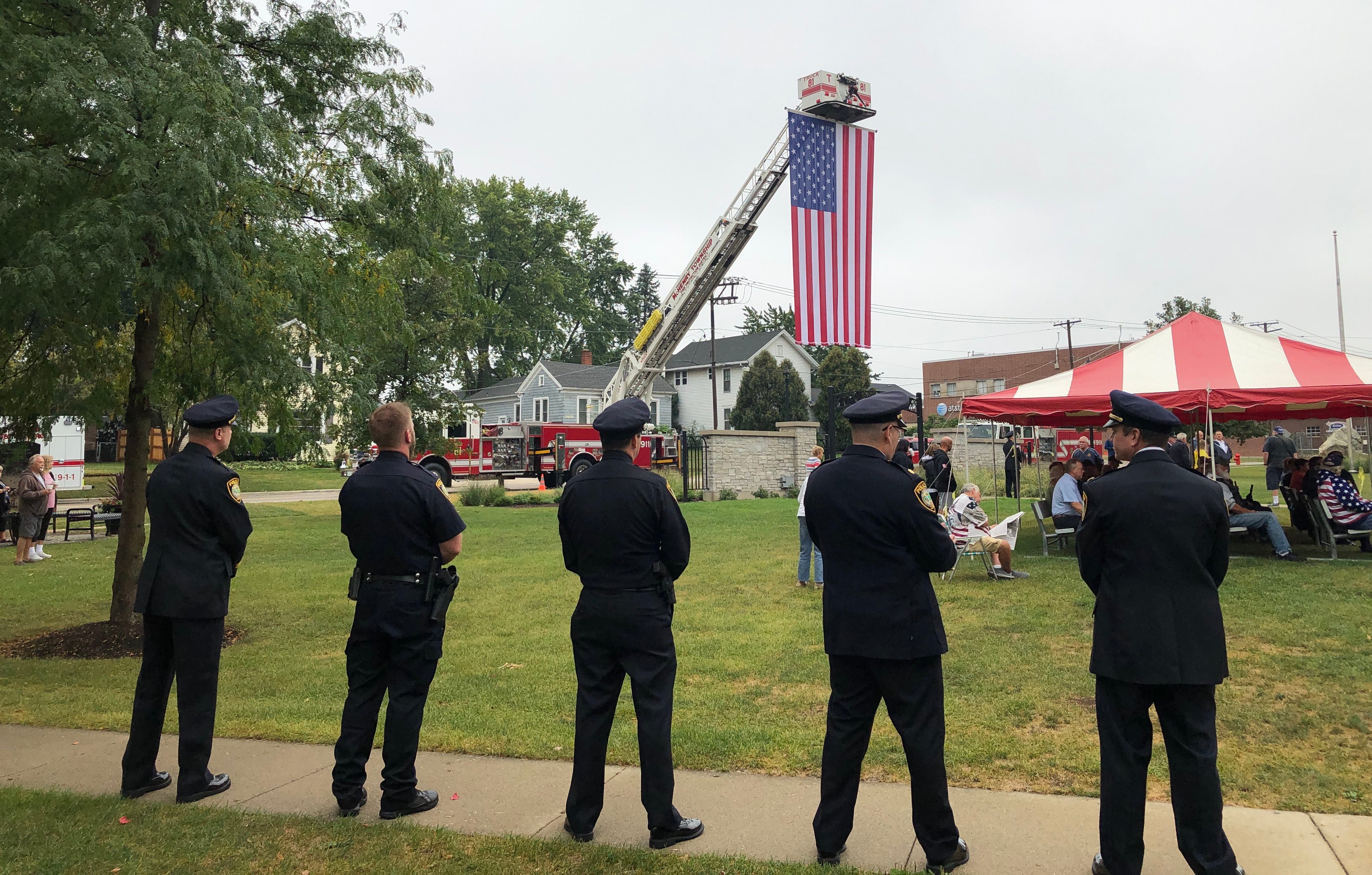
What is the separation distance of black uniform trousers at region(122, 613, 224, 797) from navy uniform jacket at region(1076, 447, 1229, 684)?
4.24m

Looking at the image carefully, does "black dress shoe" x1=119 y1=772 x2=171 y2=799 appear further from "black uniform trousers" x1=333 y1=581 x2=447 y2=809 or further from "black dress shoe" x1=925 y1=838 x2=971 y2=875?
"black dress shoe" x1=925 y1=838 x2=971 y2=875

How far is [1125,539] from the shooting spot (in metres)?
3.61

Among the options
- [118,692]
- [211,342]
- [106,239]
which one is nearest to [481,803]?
[118,692]

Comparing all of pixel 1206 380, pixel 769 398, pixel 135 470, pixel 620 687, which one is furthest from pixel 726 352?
pixel 620 687

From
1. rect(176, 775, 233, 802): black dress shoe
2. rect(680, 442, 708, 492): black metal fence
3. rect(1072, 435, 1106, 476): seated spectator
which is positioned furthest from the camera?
rect(680, 442, 708, 492): black metal fence

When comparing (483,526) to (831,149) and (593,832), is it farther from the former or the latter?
(593,832)

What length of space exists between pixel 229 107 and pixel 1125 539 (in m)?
6.90

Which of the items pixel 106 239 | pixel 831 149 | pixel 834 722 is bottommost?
pixel 834 722

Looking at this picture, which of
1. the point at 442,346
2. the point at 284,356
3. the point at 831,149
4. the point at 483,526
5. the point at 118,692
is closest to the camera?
the point at 118,692

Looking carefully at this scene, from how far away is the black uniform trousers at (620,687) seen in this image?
3.95 m

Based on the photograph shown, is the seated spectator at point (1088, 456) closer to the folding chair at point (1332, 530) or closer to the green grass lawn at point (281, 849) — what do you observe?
the folding chair at point (1332, 530)

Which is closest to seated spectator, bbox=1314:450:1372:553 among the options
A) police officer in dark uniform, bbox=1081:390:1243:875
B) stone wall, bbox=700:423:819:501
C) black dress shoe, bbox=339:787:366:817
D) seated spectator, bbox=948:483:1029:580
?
seated spectator, bbox=948:483:1029:580

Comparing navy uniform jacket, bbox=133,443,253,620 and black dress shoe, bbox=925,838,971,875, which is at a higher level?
navy uniform jacket, bbox=133,443,253,620

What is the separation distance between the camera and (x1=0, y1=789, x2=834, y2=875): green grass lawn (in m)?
3.76
